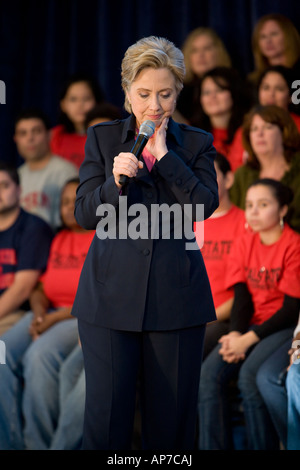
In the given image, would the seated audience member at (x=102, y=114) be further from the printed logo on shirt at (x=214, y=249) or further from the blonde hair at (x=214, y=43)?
the printed logo on shirt at (x=214, y=249)

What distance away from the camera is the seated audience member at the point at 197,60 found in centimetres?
302

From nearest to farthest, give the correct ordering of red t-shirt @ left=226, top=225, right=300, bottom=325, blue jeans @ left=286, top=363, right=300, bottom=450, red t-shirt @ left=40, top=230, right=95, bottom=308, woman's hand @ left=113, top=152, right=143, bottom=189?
woman's hand @ left=113, top=152, right=143, bottom=189, blue jeans @ left=286, top=363, right=300, bottom=450, red t-shirt @ left=226, top=225, right=300, bottom=325, red t-shirt @ left=40, top=230, right=95, bottom=308

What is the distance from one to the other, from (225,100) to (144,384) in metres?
1.79

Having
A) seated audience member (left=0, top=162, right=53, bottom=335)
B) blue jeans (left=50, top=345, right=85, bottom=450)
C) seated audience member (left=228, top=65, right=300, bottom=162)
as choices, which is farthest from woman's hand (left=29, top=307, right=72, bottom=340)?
seated audience member (left=228, top=65, right=300, bottom=162)

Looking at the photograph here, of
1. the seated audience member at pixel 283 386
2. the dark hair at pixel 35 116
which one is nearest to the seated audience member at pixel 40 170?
the dark hair at pixel 35 116

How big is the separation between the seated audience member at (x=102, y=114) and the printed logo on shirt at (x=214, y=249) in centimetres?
91

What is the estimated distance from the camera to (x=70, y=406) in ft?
7.42

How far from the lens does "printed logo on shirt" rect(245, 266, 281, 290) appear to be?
2.15 meters

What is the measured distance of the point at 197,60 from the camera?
3090mm

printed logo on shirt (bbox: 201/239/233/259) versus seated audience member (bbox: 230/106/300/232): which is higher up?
seated audience member (bbox: 230/106/300/232)

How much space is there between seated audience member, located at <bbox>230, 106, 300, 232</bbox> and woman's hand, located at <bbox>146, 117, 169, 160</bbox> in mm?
1234

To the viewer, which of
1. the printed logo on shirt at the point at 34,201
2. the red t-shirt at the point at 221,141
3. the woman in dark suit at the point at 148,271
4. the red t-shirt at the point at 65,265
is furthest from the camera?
the printed logo on shirt at the point at 34,201

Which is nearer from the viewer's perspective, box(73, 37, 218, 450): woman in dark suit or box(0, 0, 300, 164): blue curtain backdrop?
box(73, 37, 218, 450): woman in dark suit

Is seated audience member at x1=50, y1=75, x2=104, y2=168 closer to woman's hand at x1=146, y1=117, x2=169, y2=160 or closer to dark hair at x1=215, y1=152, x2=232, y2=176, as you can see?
dark hair at x1=215, y1=152, x2=232, y2=176
